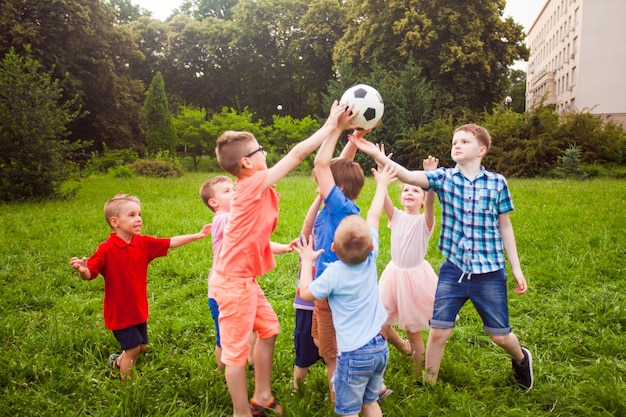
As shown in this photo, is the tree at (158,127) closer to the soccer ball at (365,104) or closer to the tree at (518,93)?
the soccer ball at (365,104)

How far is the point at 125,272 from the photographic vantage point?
3299 mm

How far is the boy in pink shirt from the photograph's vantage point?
2.61 meters

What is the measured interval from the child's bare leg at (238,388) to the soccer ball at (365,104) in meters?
1.72

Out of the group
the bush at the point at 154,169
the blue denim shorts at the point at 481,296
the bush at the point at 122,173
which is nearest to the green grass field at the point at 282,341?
the blue denim shorts at the point at 481,296

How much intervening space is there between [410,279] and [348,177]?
121 cm

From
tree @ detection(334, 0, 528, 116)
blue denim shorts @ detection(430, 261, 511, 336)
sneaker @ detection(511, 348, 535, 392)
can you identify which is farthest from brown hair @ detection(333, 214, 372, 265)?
tree @ detection(334, 0, 528, 116)

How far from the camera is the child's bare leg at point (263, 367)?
9.52ft

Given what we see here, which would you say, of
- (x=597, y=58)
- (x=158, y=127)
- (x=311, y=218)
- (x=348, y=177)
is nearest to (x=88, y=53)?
(x=158, y=127)

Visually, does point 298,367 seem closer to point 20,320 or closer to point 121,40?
point 20,320

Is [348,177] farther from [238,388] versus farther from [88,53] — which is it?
[88,53]

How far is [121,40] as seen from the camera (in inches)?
1086

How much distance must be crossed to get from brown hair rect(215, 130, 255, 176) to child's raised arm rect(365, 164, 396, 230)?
812mm

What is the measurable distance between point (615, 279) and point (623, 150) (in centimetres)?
1428

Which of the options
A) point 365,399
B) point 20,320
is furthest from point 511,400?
point 20,320
